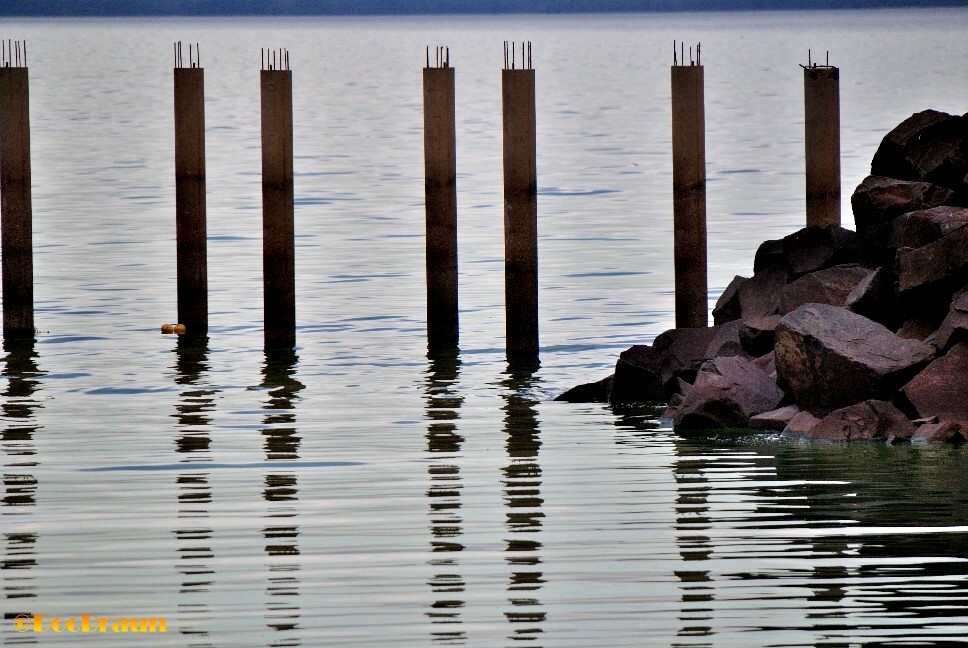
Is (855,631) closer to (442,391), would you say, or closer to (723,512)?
(723,512)

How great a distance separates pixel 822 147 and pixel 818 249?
125 centimetres

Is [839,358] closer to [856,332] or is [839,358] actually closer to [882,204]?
[856,332]

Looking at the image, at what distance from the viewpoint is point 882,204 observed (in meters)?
15.7

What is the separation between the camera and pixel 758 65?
107 metres

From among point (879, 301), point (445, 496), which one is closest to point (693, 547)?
point (445, 496)

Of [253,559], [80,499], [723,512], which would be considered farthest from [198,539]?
[723,512]

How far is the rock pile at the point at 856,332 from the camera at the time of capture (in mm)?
13469

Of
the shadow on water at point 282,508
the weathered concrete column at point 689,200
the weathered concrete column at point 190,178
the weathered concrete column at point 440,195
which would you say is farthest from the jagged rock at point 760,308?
the weathered concrete column at point 190,178

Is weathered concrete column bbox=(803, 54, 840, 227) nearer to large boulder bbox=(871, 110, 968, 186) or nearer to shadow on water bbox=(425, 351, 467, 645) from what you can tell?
large boulder bbox=(871, 110, 968, 186)

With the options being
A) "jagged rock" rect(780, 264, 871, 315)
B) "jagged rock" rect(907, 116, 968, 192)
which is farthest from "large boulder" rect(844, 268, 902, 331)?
"jagged rock" rect(907, 116, 968, 192)

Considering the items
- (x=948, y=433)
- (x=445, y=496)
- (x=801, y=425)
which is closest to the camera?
(x=445, y=496)

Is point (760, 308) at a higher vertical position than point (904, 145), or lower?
lower

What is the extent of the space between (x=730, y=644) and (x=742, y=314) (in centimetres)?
726

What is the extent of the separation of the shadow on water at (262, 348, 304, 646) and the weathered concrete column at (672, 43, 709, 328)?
11.8 feet
